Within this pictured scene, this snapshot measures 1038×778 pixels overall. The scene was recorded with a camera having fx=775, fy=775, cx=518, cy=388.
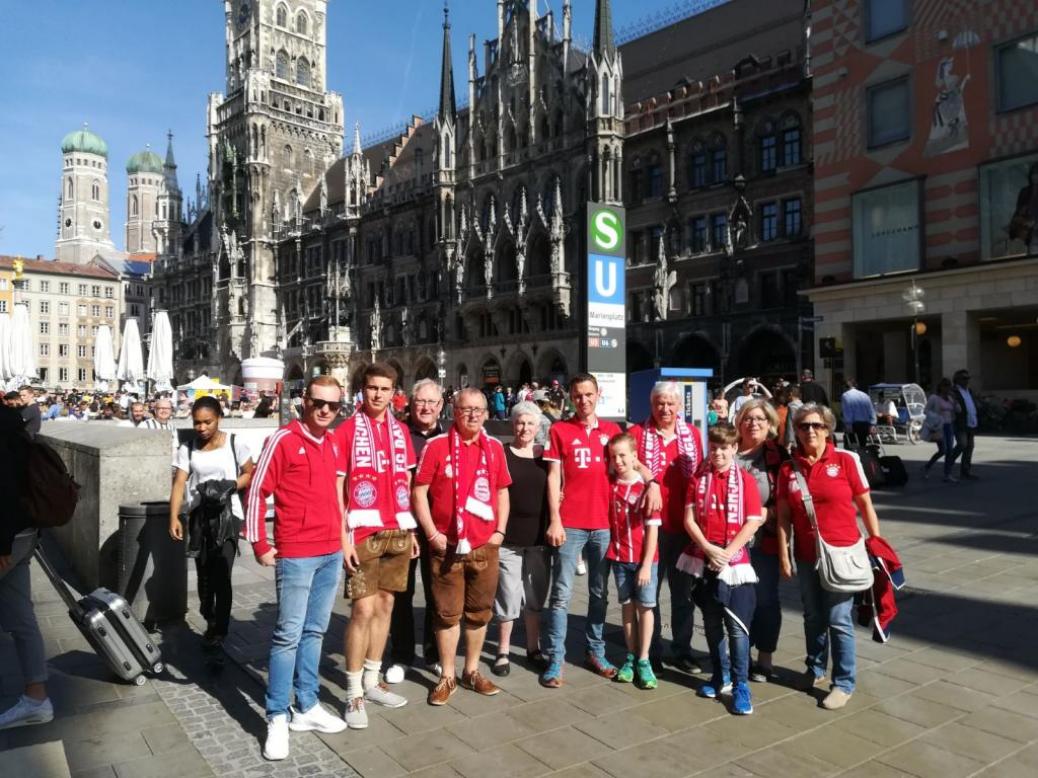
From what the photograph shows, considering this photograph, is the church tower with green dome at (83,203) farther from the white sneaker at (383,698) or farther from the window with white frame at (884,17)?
the white sneaker at (383,698)

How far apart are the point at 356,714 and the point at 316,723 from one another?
0.72 ft

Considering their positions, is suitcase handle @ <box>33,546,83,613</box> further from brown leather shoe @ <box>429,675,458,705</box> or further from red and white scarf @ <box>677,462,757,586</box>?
red and white scarf @ <box>677,462,757,586</box>

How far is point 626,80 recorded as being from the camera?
41.8 metres

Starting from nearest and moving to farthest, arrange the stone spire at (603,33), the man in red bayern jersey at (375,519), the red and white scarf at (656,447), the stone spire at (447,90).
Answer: the man in red bayern jersey at (375,519), the red and white scarf at (656,447), the stone spire at (603,33), the stone spire at (447,90)

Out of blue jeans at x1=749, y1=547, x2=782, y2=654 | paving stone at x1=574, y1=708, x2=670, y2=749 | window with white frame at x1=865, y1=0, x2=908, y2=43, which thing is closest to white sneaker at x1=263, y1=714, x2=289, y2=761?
paving stone at x1=574, y1=708, x2=670, y2=749

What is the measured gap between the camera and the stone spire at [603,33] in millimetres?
Result: 37153

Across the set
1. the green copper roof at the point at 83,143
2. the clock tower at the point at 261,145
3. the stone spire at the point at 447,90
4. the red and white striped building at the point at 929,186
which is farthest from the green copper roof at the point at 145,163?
the red and white striped building at the point at 929,186

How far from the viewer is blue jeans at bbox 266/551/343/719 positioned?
4148 millimetres

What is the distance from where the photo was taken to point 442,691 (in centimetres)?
470

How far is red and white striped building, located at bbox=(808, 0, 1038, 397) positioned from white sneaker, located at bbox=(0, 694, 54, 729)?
2075 centimetres

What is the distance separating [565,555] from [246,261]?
2545 inches

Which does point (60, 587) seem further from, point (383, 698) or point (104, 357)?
point (104, 357)

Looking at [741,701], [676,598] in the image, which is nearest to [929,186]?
[676,598]

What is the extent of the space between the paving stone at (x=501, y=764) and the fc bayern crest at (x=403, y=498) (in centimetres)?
146
